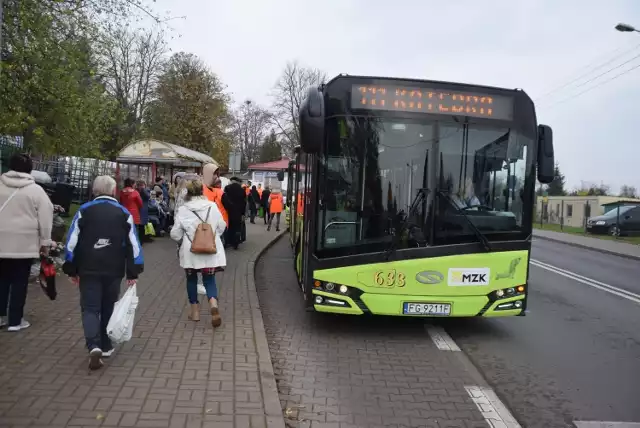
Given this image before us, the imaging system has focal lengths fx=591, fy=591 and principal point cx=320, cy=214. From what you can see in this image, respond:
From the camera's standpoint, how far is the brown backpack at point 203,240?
6.55m

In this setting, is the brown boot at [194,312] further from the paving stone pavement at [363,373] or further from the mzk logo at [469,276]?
the mzk logo at [469,276]

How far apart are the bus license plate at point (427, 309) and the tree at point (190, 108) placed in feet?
116

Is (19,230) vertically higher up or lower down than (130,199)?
lower down

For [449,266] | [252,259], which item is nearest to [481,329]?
[449,266]

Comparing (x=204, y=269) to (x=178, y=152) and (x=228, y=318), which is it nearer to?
(x=228, y=318)

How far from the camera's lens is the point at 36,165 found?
18359mm

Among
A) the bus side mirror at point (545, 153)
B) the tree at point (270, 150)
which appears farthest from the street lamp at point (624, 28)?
the tree at point (270, 150)

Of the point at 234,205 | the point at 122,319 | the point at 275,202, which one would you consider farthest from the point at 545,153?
the point at 275,202

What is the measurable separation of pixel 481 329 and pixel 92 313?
16.0 ft

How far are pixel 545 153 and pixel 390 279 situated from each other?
2.43m

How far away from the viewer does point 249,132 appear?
76.8 m

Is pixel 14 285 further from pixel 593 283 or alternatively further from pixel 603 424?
pixel 593 283

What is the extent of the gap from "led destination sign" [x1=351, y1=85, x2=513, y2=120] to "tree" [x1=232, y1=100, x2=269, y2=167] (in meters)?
67.8

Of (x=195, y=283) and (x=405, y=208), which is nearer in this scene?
(x=405, y=208)
